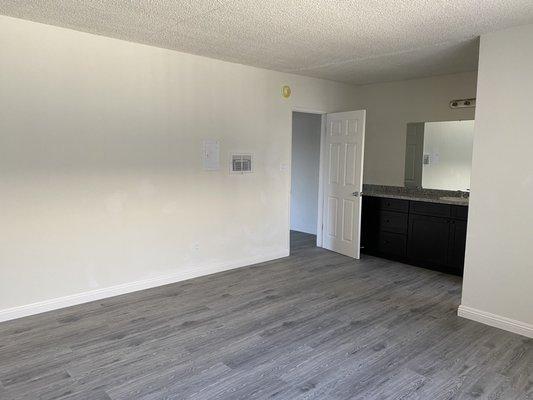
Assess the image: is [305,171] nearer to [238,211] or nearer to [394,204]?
[394,204]

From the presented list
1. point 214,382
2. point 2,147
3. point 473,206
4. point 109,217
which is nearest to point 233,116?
point 109,217

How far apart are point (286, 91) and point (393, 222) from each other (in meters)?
2.23

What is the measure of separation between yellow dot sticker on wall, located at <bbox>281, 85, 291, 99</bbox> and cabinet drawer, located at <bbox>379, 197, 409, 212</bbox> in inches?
73.9

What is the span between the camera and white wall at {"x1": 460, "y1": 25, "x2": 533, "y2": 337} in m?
2.98

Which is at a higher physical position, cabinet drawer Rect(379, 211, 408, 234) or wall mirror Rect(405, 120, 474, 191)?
wall mirror Rect(405, 120, 474, 191)

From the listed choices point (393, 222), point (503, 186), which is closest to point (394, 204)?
point (393, 222)

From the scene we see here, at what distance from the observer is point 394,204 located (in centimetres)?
505

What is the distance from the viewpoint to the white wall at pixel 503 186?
9.78 feet

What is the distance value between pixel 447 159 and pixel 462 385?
331cm

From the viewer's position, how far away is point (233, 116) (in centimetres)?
448

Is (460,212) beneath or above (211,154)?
beneath

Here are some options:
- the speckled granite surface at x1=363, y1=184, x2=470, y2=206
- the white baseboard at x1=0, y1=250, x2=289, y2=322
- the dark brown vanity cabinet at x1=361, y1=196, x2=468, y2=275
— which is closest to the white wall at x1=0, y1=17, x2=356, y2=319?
the white baseboard at x1=0, y1=250, x2=289, y2=322

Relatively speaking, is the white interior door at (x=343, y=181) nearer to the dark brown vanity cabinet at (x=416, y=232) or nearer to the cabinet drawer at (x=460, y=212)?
the dark brown vanity cabinet at (x=416, y=232)

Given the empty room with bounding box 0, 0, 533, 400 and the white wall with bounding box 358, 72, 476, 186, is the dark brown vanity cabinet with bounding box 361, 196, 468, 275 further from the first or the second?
the white wall with bounding box 358, 72, 476, 186
